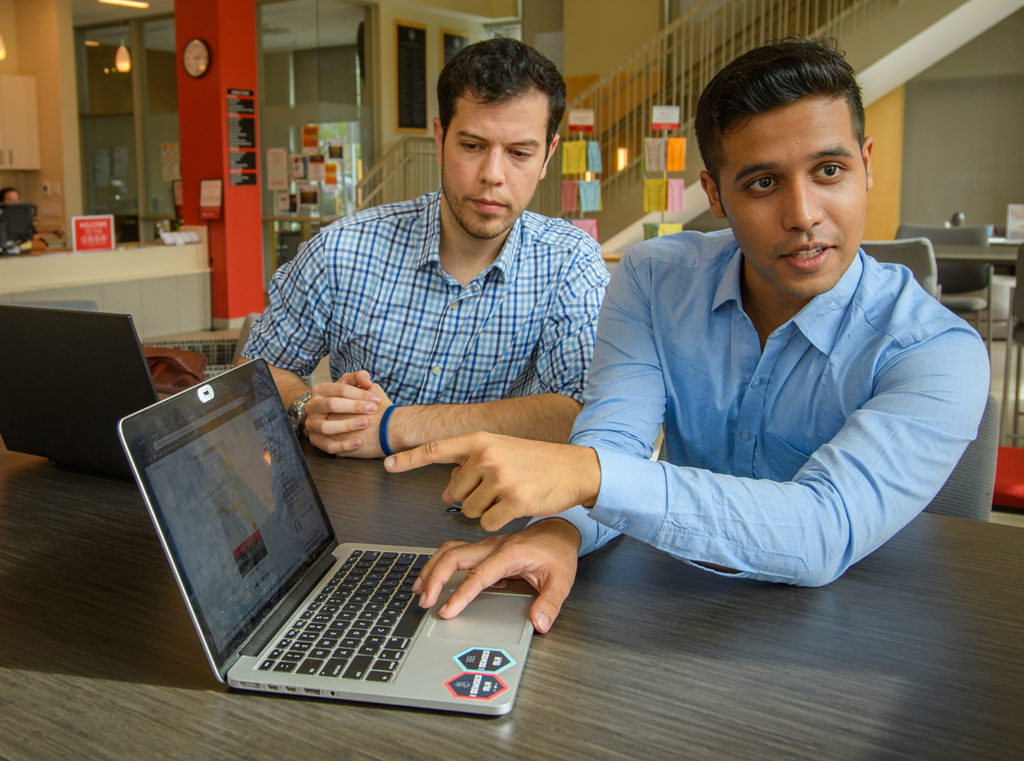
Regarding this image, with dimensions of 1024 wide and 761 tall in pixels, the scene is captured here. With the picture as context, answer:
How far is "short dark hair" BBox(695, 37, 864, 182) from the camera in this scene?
1.12 metres

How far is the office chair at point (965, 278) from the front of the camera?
209 inches

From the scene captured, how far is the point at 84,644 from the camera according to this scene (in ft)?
2.80

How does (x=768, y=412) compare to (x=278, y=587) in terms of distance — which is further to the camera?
(x=768, y=412)

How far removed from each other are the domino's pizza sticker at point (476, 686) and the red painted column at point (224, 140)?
6.59 meters

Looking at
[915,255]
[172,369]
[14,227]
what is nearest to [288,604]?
[172,369]

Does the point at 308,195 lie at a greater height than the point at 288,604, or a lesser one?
greater

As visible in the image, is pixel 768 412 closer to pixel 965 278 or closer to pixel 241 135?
→ pixel 965 278

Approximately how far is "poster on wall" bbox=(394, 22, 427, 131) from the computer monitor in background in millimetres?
4149

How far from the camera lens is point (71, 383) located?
4.27 feet

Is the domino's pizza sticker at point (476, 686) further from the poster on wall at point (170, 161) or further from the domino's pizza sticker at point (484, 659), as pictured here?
the poster on wall at point (170, 161)

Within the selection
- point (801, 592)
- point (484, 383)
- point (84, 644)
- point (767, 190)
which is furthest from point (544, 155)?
point (84, 644)

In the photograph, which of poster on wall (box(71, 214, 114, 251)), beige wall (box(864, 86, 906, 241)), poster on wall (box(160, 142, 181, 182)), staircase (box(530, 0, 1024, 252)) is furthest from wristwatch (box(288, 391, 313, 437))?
poster on wall (box(160, 142, 181, 182))

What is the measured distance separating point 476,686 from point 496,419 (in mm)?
870

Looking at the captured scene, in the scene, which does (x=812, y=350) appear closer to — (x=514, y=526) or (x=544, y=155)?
(x=514, y=526)
